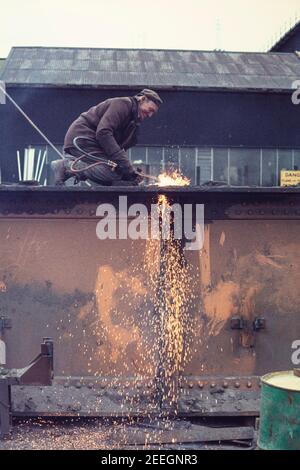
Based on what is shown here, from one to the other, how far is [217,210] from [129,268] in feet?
2.46

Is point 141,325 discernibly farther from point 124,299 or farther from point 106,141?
point 106,141

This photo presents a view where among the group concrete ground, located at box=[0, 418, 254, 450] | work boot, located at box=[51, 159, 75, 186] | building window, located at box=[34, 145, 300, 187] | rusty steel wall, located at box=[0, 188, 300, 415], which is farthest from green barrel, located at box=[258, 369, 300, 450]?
building window, located at box=[34, 145, 300, 187]

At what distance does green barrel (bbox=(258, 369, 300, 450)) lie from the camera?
2.86 meters

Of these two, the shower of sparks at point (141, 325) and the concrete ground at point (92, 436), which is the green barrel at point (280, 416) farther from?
the shower of sparks at point (141, 325)

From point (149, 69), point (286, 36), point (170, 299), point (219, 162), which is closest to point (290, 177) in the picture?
point (219, 162)

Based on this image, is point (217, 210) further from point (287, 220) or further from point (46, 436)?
point (46, 436)

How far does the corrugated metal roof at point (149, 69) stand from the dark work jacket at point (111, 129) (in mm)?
8871

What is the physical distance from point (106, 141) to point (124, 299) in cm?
133

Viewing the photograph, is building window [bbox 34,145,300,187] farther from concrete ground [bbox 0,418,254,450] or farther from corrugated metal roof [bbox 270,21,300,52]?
concrete ground [bbox 0,418,254,450]

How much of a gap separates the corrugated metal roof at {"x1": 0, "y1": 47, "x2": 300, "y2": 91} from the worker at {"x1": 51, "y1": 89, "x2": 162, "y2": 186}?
8.86 metres

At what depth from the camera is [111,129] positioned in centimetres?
429

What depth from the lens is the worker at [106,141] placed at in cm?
427
